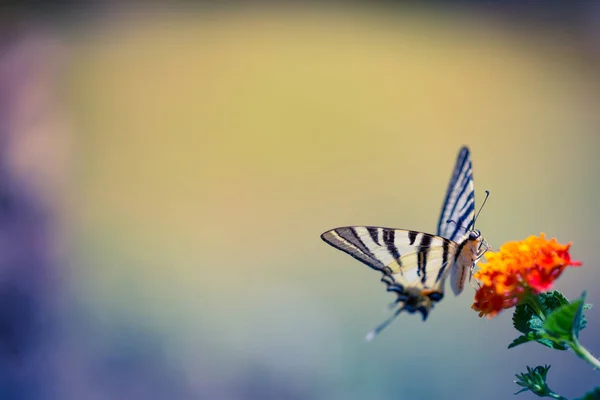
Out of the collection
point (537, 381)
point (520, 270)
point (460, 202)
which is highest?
point (460, 202)

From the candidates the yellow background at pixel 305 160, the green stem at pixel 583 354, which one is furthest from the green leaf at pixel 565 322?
the yellow background at pixel 305 160

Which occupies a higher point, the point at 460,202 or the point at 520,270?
the point at 460,202

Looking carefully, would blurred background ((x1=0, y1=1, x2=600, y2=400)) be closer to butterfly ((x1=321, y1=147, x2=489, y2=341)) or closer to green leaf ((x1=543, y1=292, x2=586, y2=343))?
butterfly ((x1=321, y1=147, x2=489, y2=341))

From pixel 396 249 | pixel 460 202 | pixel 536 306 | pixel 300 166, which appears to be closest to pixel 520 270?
pixel 536 306

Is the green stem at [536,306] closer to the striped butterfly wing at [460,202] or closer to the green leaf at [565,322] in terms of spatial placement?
the green leaf at [565,322]

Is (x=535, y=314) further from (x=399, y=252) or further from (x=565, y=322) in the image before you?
(x=399, y=252)

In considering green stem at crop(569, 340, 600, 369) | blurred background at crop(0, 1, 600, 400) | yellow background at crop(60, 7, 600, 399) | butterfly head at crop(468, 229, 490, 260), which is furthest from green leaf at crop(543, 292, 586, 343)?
yellow background at crop(60, 7, 600, 399)
